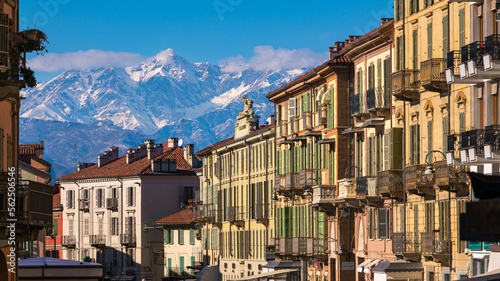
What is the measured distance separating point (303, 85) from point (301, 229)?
9418 millimetres

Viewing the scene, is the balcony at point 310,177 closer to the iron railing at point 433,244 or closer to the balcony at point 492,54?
the iron railing at point 433,244

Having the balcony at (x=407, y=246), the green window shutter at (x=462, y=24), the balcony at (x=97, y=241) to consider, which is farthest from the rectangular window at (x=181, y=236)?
the green window shutter at (x=462, y=24)

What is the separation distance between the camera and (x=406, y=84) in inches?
2079

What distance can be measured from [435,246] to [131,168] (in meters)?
87.7

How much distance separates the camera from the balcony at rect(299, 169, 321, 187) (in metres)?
73.4

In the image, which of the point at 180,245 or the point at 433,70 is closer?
the point at 433,70

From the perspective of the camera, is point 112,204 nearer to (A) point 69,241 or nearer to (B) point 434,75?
(A) point 69,241

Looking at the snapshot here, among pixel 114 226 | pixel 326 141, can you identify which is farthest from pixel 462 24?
pixel 114 226

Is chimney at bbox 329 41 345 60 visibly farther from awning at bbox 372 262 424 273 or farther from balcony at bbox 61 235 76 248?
balcony at bbox 61 235 76 248

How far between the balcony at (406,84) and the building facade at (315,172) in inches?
527

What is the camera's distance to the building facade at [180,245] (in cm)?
12200

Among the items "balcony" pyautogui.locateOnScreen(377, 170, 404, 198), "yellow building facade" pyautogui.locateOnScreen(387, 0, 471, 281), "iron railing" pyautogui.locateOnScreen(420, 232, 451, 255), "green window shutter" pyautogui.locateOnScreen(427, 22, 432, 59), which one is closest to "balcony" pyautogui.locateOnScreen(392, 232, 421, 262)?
"yellow building facade" pyautogui.locateOnScreen(387, 0, 471, 281)

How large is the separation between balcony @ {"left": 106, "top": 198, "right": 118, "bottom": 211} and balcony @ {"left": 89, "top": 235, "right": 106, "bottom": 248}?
4.24m

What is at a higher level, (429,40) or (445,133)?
(429,40)
